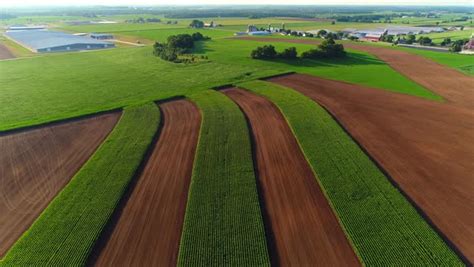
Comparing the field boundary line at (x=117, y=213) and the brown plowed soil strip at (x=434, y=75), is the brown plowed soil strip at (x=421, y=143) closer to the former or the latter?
the brown plowed soil strip at (x=434, y=75)

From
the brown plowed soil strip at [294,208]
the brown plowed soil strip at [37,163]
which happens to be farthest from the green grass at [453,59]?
the brown plowed soil strip at [37,163]

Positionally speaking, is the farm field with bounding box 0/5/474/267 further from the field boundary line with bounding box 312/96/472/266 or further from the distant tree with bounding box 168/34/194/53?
the distant tree with bounding box 168/34/194/53

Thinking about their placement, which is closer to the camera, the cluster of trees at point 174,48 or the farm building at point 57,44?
the cluster of trees at point 174,48

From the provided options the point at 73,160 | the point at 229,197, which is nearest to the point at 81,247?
the point at 229,197

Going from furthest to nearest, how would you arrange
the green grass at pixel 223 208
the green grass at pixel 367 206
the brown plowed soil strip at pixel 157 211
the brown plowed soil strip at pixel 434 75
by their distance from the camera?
the brown plowed soil strip at pixel 434 75, the brown plowed soil strip at pixel 157 211, the green grass at pixel 223 208, the green grass at pixel 367 206

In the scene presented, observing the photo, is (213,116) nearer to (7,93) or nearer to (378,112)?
(378,112)

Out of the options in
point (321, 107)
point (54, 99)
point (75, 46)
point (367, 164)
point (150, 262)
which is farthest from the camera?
point (75, 46)
